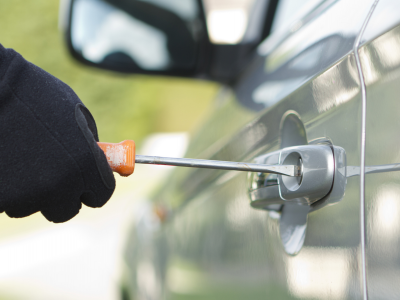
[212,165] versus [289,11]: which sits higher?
[289,11]

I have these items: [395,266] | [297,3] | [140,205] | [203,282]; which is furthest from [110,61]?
[140,205]

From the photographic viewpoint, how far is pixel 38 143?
645 mm

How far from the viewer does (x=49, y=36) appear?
8.70 meters

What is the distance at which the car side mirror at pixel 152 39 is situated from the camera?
137cm

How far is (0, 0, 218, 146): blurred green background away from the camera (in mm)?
8602

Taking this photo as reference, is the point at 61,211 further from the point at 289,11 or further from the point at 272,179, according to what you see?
the point at 289,11

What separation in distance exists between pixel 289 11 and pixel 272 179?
0.69m

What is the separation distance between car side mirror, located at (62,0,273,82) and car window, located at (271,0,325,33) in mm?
77

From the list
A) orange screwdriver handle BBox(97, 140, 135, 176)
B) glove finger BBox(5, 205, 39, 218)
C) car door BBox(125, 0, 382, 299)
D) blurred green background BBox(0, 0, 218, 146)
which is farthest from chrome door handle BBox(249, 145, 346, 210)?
blurred green background BBox(0, 0, 218, 146)

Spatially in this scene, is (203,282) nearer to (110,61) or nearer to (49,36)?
(110,61)

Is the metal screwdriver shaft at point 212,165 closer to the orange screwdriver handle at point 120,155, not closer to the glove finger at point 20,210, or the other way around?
the orange screwdriver handle at point 120,155

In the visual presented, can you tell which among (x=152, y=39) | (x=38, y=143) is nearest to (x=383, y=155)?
(x=38, y=143)

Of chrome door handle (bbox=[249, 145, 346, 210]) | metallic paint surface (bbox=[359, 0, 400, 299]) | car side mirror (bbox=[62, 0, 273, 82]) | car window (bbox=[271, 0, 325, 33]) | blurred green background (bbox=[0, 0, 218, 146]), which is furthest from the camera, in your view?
blurred green background (bbox=[0, 0, 218, 146])

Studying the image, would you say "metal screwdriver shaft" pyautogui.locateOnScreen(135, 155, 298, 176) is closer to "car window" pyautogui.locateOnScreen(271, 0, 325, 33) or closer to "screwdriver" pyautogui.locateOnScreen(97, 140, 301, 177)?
"screwdriver" pyautogui.locateOnScreen(97, 140, 301, 177)
